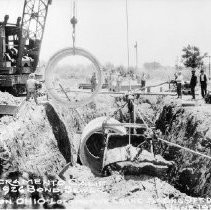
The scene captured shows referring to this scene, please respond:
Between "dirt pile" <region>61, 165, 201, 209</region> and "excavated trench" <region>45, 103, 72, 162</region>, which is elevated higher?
"excavated trench" <region>45, 103, 72, 162</region>

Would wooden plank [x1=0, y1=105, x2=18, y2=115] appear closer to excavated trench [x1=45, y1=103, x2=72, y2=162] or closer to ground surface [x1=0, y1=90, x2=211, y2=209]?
ground surface [x1=0, y1=90, x2=211, y2=209]

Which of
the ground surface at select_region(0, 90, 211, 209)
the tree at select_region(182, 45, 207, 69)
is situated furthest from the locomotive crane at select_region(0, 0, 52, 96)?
the tree at select_region(182, 45, 207, 69)

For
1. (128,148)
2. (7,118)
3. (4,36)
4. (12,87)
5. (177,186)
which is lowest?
(177,186)

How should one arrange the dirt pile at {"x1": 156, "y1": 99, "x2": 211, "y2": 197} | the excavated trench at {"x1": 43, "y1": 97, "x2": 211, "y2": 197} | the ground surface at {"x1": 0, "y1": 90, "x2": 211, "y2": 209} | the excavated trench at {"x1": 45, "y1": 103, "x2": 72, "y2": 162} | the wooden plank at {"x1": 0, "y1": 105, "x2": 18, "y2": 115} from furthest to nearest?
the excavated trench at {"x1": 45, "y1": 103, "x2": 72, "y2": 162} < the wooden plank at {"x1": 0, "y1": 105, "x2": 18, "y2": 115} < the excavated trench at {"x1": 43, "y1": 97, "x2": 211, "y2": 197} < the dirt pile at {"x1": 156, "y1": 99, "x2": 211, "y2": 197} < the ground surface at {"x1": 0, "y1": 90, "x2": 211, "y2": 209}

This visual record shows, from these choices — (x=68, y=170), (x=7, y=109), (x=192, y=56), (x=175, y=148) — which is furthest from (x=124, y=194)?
(x=192, y=56)

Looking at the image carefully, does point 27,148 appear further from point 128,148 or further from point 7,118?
point 128,148

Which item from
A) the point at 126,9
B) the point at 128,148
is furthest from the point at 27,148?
the point at 126,9

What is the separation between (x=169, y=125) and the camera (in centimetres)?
1638

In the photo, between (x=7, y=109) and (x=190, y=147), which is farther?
(x=190, y=147)

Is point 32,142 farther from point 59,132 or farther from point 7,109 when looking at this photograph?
point 59,132

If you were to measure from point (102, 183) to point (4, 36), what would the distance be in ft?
35.1

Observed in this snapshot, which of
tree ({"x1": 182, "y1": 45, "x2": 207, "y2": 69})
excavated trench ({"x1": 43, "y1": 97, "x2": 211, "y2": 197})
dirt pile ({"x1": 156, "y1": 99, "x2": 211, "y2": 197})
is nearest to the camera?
dirt pile ({"x1": 156, "y1": 99, "x2": 211, "y2": 197})

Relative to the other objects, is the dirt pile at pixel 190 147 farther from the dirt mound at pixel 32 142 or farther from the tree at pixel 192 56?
the tree at pixel 192 56

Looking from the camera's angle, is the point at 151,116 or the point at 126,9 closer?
the point at 126,9
